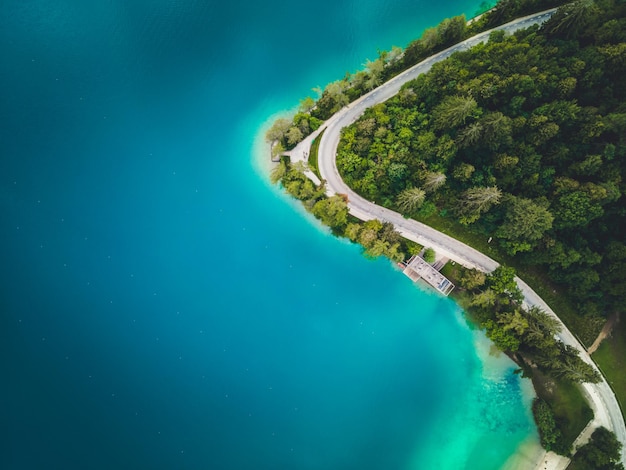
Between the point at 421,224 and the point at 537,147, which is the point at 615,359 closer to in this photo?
the point at 537,147

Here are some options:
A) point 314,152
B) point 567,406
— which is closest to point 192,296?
point 314,152

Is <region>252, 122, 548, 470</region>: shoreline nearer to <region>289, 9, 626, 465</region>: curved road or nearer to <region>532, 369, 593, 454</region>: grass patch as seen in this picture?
<region>532, 369, 593, 454</region>: grass patch

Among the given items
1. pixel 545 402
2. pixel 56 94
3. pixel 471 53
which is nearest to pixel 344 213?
pixel 471 53

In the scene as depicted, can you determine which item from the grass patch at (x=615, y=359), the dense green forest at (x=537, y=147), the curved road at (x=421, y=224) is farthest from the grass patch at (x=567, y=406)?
the dense green forest at (x=537, y=147)

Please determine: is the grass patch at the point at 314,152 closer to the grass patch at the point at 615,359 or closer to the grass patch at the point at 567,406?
the grass patch at the point at 567,406

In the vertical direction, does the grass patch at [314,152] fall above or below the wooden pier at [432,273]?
above

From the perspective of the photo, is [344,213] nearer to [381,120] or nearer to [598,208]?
[381,120]

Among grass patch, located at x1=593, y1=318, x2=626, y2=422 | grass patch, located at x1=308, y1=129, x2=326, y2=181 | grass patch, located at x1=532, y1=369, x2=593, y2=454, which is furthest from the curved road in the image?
grass patch, located at x1=532, y1=369, x2=593, y2=454
